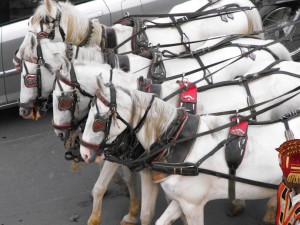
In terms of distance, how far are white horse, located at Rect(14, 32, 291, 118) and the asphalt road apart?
1.05 metres

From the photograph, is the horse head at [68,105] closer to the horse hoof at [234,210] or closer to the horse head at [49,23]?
the horse head at [49,23]

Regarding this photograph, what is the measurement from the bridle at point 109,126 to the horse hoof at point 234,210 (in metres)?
1.56

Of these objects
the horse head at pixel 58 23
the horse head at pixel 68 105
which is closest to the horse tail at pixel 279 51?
the horse head at pixel 58 23

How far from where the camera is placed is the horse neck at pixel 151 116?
11.6 feet

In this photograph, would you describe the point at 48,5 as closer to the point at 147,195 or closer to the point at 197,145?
the point at 147,195

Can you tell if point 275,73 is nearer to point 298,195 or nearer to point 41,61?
point 298,195

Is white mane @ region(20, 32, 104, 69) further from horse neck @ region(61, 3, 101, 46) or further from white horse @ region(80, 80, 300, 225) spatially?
white horse @ region(80, 80, 300, 225)

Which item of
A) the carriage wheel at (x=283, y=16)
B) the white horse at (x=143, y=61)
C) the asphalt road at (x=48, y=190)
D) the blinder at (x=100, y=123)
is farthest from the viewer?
the carriage wheel at (x=283, y=16)

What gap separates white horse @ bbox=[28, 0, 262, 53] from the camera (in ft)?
16.2

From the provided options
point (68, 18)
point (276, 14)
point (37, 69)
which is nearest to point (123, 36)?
point (68, 18)

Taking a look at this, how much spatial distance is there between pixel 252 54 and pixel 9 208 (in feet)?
9.16

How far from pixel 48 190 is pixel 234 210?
77.8 inches

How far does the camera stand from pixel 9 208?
5461mm

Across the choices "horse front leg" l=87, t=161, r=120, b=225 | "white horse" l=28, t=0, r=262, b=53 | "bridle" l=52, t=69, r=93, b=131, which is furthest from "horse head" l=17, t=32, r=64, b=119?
"horse front leg" l=87, t=161, r=120, b=225
